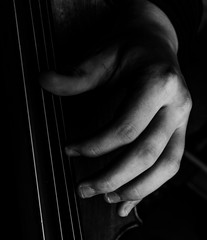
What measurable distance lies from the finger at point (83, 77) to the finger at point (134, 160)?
89mm

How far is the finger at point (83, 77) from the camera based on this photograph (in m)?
0.36

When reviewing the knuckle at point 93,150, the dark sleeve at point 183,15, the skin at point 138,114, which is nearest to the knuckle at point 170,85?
the skin at point 138,114

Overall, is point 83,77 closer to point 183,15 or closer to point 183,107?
point 183,107

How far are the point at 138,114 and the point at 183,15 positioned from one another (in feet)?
1.25

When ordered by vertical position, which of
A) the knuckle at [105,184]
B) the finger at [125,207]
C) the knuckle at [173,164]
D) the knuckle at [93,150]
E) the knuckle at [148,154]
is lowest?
the finger at [125,207]

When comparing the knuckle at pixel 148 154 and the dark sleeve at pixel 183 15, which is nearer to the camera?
the knuckle at pixel 148 154

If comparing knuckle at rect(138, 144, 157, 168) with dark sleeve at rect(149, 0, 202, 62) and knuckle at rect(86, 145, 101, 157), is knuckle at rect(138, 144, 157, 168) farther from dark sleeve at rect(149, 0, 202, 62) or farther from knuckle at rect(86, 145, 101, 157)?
dark sleeve at rect(149, 0, 202, 62)

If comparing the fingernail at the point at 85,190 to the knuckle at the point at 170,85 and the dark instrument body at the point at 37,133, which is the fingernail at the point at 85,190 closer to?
the dark instrument body at the point at 37,133

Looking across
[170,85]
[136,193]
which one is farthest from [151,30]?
[136,193]

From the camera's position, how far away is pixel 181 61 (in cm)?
83

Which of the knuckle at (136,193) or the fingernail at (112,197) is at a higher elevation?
the knuckle at (136,193)

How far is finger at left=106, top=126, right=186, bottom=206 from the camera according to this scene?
1.44 ft

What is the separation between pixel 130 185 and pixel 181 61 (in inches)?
19.0

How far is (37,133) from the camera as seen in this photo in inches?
15.4
